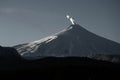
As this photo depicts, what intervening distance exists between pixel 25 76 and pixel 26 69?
1.63 meters

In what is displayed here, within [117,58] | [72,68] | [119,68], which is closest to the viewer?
[72,68]

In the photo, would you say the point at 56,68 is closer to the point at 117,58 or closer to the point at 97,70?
the point at 97,70

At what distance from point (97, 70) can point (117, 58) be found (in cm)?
6023

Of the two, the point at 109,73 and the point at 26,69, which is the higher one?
the point at 26,69

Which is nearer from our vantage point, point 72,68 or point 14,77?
point 14,77

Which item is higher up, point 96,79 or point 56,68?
point 56,68

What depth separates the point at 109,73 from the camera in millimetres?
40938

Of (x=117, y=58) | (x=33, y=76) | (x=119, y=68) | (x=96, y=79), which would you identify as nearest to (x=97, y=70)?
(x=96, y=79)

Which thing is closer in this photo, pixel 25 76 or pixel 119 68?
pixel 25 76

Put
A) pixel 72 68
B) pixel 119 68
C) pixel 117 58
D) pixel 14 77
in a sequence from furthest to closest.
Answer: pixel 117 58, pixel 119 68, pixel 72 68, pixel 14 77

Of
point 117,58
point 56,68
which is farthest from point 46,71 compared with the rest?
point 117,58

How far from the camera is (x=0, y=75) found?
123 feet

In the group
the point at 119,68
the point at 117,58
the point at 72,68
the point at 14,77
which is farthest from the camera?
the point at 117,58

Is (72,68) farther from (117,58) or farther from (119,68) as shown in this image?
(117,58)
